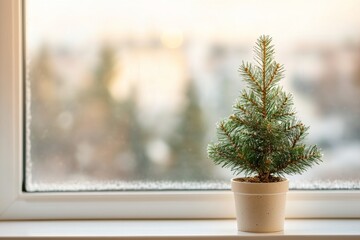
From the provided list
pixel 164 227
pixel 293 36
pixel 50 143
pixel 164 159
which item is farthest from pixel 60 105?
pixel 293 36

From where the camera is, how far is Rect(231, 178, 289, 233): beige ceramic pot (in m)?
1.26

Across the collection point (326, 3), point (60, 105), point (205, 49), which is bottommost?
point (60, 105)

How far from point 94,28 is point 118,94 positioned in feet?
0.51

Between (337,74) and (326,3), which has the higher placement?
(326,3)

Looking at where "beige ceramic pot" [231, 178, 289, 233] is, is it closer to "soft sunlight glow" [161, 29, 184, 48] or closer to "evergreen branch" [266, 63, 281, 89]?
"evergreen branch" [266, 63, 281, 89]

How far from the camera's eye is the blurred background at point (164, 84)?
145 cm

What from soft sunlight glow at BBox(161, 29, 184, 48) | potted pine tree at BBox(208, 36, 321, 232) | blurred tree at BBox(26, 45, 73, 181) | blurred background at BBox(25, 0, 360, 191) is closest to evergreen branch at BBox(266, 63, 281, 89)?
potted pine tree at BBox(208, 36, 321, 232)

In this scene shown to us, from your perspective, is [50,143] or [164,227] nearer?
[164,227]

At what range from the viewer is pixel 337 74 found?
1.45 m

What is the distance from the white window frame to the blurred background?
0.09 feet

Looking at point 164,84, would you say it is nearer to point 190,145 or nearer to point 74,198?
point 190,145

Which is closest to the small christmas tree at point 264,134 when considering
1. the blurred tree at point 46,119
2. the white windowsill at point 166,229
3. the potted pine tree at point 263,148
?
the potted pine tree at point 263,148

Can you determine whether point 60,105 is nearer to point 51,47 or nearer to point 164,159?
point 51,47

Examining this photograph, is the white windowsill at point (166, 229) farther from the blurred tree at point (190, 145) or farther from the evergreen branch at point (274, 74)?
the evergreen branch at point (274, 74)
